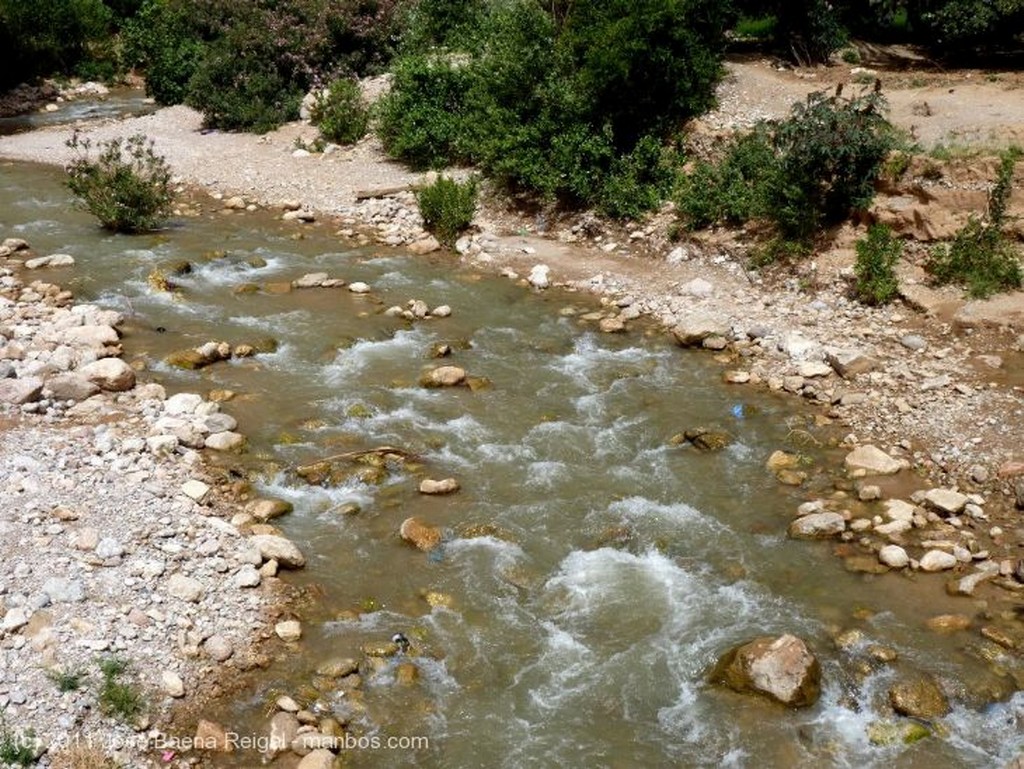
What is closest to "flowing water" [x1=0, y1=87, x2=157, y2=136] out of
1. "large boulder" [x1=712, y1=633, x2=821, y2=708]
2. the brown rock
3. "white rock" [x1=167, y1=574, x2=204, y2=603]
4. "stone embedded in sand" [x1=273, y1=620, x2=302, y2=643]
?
"white rock" [x1=167, y1=574, x2=204, y2=603]

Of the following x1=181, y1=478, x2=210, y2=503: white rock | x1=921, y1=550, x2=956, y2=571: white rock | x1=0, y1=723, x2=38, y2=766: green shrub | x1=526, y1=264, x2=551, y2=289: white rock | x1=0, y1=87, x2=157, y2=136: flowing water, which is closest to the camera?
x1=0, y1=723, x2=38, y2=766: green shrub

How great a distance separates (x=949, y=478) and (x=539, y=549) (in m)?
4.39

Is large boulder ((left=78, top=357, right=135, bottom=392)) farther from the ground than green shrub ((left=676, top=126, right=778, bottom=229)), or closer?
closer

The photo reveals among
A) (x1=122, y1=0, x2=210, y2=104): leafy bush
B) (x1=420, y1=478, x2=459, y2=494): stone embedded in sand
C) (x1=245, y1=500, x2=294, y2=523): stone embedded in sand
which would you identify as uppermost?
(x1=122, y1=0, x2=210, y2=104): leafy bush

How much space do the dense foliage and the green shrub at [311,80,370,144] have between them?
9406mm

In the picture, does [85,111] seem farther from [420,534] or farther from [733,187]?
[420,534]

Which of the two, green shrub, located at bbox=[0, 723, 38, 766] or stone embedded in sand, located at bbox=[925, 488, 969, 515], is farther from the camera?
stone embedded in sand, located at bbox=[925, 488, 969, 515]

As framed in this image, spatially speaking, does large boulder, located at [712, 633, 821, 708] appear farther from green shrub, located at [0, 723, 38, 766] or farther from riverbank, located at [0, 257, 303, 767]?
green shrub, located at [0, 723, 38, 766]

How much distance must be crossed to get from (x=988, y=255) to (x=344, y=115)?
47.9 feet

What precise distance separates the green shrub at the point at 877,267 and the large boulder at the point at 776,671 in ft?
23.9

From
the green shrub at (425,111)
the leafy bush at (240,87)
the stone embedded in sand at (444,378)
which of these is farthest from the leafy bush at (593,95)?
the leafy bush at (240,87)

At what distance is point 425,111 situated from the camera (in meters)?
20.0

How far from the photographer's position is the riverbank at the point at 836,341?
8.78m

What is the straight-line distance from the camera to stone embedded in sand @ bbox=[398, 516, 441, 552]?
8.49 meters
